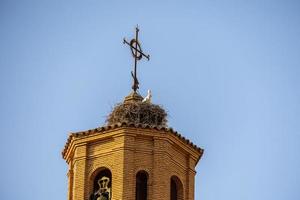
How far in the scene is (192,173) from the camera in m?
41.0

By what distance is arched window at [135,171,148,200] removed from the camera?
39.6 meters

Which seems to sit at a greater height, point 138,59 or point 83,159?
point 138,59

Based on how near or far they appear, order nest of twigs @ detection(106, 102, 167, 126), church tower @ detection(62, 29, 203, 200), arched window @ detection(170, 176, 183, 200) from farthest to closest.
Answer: nest of twigs @ detection(106, 102, 167, 126) < arched window @ detection(170, 176, 183, 200) < church tower @ detection(62, 29, 203, 200)

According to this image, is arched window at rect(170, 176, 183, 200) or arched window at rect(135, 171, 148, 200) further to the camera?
arched window at rect(170, 176, 183, 200)

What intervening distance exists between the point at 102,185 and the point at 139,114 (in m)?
2.44

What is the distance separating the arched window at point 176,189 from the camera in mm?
40281

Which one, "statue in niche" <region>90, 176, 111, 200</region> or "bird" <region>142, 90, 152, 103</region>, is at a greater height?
"bird" <region>142, 90, 152, 103</region>

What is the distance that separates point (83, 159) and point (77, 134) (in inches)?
27.7

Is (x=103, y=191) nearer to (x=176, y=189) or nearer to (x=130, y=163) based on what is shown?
(x=130, y=163)

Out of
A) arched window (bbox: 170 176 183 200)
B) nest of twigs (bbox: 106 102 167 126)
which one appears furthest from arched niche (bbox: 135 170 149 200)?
nest of twigs (bbox: 106 102 167 126)

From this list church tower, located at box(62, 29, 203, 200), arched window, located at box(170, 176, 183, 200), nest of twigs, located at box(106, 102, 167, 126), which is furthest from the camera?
nest of twigs, located at box(106, 102, 167, 126)

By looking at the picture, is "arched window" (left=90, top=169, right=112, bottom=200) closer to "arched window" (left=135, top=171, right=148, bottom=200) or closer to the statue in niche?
the statue in niche

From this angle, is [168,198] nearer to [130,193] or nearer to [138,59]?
[130,193]

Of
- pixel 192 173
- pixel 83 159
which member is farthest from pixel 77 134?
pixel 192 173
